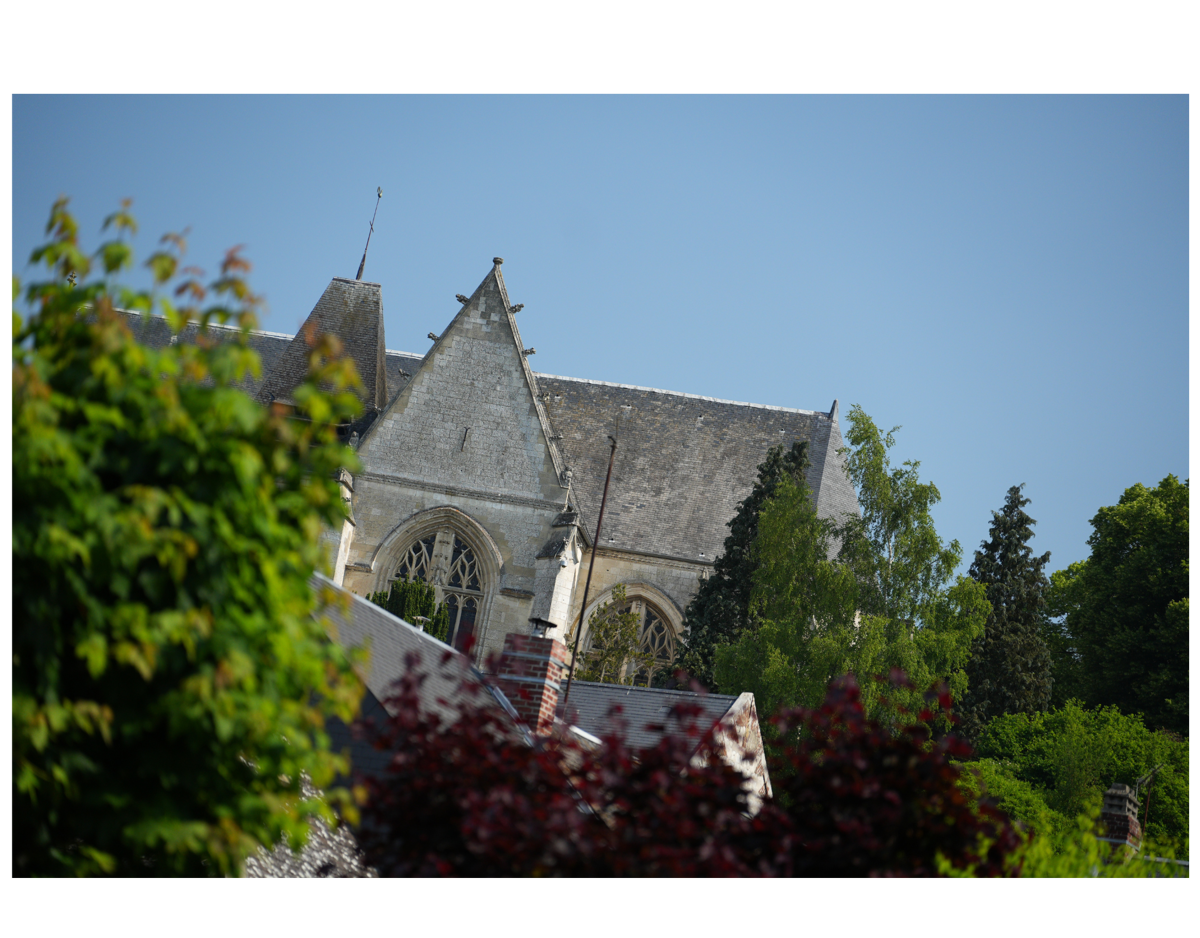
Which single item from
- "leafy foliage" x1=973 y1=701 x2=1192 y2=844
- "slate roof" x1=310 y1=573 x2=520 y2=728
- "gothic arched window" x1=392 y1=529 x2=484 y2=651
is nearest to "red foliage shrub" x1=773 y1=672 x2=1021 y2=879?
"slate roof" x1=310 y1=573 x2=520 y2=728

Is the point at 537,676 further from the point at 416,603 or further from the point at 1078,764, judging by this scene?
the point at 1078,764

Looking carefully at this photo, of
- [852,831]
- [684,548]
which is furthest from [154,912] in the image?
[684,548]

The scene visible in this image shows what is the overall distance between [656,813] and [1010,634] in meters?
31.0

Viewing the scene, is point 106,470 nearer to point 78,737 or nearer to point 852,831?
point 78,737

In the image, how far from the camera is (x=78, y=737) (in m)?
4.65

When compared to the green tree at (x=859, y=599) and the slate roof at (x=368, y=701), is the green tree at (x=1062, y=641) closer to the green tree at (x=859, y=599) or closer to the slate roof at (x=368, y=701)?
the green tree at (x=859, y=599)

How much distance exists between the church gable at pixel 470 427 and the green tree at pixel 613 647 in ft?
11.6

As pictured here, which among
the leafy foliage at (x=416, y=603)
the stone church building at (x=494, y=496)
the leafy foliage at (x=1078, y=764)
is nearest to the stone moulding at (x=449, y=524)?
the stone church building at (x=494, y=496)

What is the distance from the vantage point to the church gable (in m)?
25.5

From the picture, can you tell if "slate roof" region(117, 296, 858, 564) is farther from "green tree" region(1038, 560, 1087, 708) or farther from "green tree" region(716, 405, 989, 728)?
"green tree" region(1038, 560, 1087, 708)

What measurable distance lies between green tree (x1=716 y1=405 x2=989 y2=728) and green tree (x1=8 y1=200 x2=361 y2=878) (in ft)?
60.2

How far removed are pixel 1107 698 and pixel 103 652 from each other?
36.7 meters

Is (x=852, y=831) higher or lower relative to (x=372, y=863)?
higher

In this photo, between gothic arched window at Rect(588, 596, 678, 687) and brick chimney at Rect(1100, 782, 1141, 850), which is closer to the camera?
brick chimney at Rect(1100, 782, 1141, 850)
